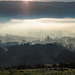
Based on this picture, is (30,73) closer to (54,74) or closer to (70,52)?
(54,74)

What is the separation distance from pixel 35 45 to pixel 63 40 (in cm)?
542

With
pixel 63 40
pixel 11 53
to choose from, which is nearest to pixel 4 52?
pixel 11 53

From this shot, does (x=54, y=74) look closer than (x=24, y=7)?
Yes

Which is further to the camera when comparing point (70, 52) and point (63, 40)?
point (70, 52)

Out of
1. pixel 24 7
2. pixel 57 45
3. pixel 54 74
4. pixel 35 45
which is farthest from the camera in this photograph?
pixel 35 45

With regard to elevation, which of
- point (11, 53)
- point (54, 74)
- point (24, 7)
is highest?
point (24, 7)

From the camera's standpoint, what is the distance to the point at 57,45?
1110 inches

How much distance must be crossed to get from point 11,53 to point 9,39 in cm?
260

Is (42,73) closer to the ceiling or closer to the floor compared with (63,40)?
closer to the floor

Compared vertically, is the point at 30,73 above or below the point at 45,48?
below

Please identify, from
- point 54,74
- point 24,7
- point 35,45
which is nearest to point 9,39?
point 35,45

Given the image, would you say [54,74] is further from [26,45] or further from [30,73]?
[26,45]

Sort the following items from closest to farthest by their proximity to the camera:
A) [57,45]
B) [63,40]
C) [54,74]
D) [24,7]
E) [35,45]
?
1. [54,74]
2. [24,7]
3. [63,40]
4. [57,45]
5. [35,45]

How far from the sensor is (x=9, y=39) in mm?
26625
